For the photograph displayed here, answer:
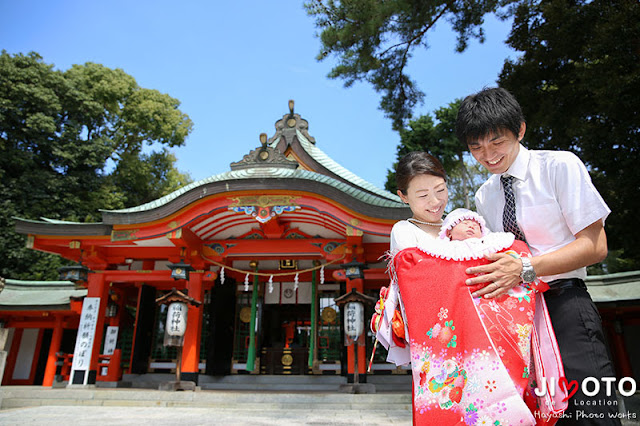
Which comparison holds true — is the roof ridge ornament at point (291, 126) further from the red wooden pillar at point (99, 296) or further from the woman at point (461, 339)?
the woman at point (461, 339)

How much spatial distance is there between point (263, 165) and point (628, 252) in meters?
9.00

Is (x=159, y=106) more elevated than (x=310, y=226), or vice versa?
(x=159, y=106)

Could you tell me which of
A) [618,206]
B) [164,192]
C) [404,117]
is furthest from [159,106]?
[618,206]

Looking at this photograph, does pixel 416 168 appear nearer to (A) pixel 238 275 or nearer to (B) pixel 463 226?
(B) pixel 463 226

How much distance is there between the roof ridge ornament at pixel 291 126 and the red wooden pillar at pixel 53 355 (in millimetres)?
8454

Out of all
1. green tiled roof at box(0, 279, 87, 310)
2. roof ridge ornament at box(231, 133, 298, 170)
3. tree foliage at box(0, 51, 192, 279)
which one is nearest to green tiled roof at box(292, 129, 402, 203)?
roof ridge ornament at box(231, 133, 298, 170)

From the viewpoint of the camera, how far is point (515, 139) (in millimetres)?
1828

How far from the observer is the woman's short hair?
2.09 meters

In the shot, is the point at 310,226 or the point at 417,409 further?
the point at 310,226

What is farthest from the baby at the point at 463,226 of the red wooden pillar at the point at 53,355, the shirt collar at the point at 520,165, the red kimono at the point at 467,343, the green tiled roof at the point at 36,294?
the red wooden pillar at the point at 53,355

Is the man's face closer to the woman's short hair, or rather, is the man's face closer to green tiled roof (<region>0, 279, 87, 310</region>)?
the woman's short hair

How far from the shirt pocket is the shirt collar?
152 mm

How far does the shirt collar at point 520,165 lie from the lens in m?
1.83

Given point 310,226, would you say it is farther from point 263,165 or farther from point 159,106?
point 159,106
